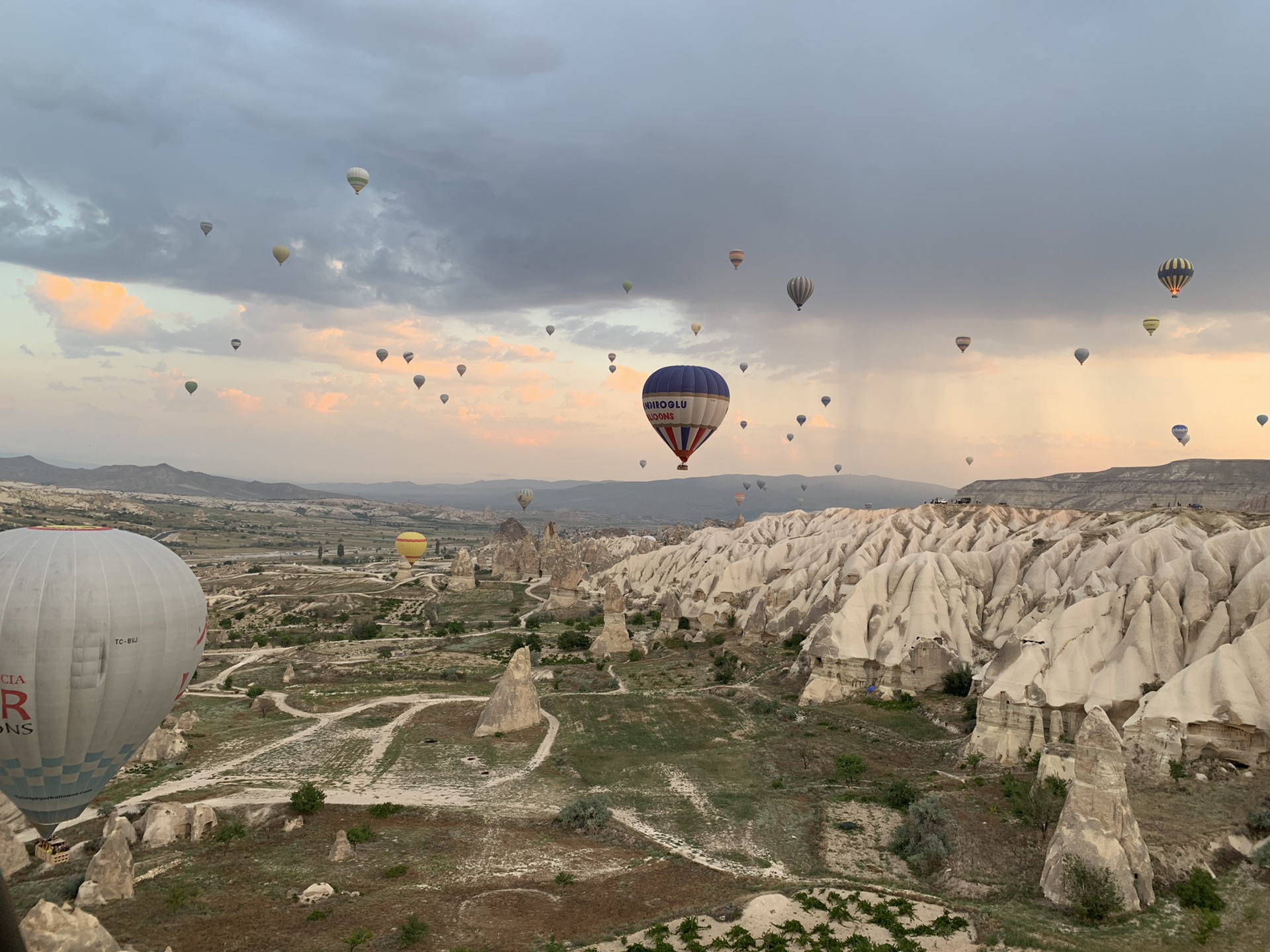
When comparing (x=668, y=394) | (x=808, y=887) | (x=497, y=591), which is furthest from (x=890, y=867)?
(x=497, y=591)

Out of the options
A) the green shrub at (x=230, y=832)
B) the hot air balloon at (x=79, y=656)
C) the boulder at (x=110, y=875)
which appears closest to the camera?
the hot air balloon at (x=79, y=656)

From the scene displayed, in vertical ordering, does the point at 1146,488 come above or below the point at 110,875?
above

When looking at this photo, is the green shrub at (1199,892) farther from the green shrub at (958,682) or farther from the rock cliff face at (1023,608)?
the green shrub at (958,682)

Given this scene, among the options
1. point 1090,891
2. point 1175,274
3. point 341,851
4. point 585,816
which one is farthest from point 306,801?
point 1175,274

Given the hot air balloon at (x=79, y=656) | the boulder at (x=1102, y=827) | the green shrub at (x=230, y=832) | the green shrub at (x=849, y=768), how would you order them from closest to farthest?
the hot air balloon at (x=79, y=656) → the boulder at (x=1102, y=827) → the green shrub at (x=230, y=832) → the green shrub at (x=849, y=768)

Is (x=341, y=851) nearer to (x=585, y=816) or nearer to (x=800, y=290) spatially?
(x=585, y=816)

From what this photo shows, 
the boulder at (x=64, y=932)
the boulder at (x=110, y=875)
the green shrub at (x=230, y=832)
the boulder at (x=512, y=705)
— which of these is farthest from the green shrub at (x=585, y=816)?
the boulder at (x=64, y=932)
